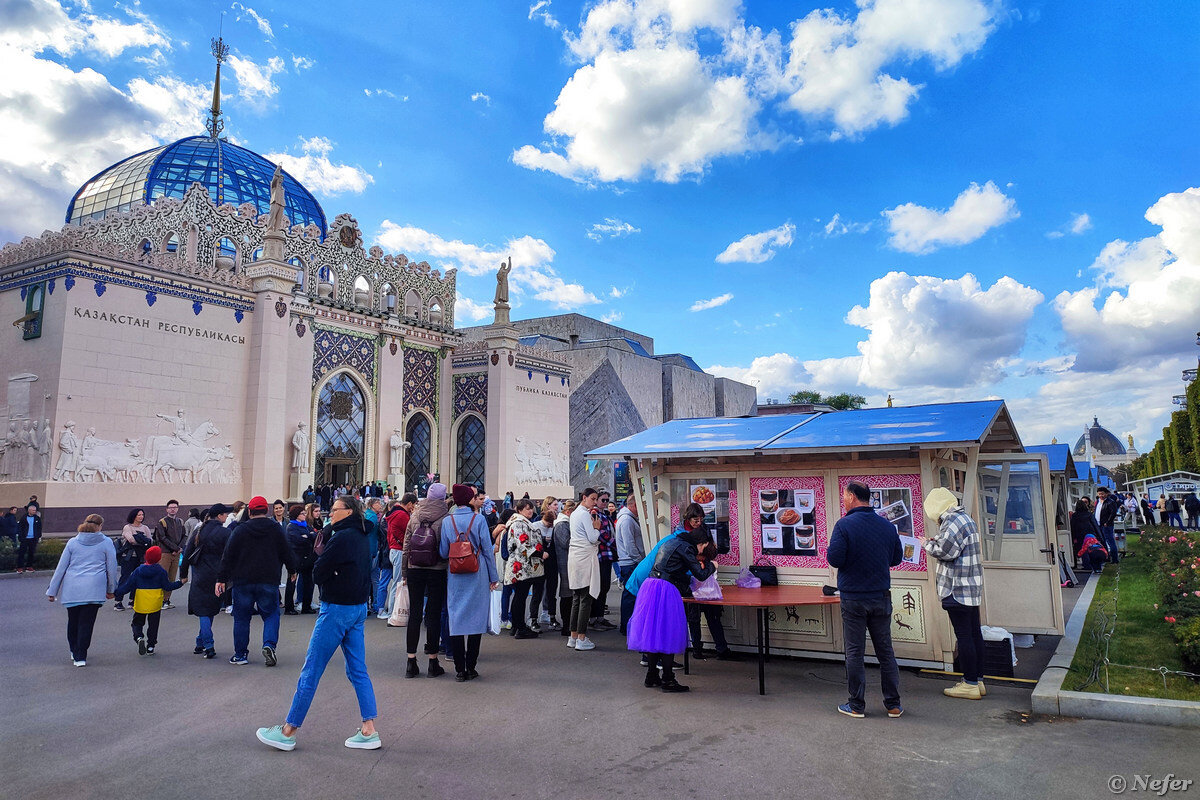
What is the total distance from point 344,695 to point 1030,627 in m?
7.48

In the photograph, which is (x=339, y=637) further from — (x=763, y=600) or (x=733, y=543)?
(x=733, y=543)

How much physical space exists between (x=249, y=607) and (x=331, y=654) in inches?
128

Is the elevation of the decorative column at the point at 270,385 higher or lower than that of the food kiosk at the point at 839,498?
higher

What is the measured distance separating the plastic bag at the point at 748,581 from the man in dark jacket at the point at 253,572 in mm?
4955

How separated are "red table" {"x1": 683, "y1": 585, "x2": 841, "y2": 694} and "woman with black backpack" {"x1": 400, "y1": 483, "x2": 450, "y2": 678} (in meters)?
2.52

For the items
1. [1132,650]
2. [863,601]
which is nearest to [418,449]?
[1132,650]

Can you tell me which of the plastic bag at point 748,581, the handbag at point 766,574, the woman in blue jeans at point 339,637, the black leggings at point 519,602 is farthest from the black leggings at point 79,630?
the handbag at point 766,574

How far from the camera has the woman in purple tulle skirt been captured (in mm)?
6488

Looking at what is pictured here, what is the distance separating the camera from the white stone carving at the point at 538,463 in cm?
3011

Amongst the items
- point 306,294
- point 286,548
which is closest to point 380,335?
point 306,294

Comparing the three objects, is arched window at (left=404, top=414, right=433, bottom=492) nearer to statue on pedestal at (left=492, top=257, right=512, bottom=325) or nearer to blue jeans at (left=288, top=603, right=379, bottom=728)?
statue on pedestal at (left=492, top=257, right=512, bottom=325)

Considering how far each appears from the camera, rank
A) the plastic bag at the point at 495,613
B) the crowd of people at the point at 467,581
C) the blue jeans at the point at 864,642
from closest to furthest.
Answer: the crowd of people at the point at 467,581, the blue jeans at the point at 864,642, the plastic bag at the point at 495,613

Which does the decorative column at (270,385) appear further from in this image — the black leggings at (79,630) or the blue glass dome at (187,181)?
the black leggings at (79,630)

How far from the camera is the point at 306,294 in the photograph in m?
24.1
